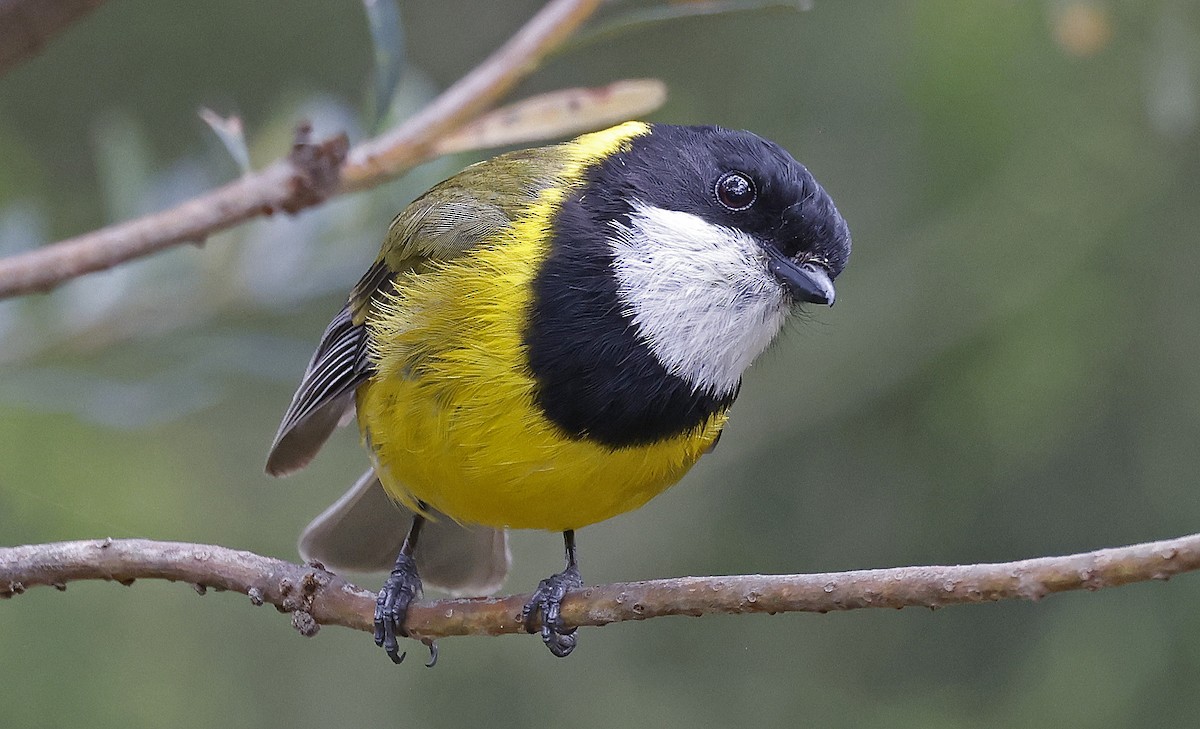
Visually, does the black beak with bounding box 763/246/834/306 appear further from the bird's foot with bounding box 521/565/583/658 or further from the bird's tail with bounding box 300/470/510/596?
the bird's tail with bounding box 300/470/510/596

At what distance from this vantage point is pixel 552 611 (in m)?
2.35

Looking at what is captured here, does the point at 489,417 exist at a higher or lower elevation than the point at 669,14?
lower

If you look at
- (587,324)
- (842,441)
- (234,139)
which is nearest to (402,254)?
(234,139)

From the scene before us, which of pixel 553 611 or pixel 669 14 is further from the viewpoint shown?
pixel 669 14

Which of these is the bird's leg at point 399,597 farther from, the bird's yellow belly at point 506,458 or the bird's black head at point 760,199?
the bird's black head at point 760,199

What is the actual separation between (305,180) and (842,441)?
2887 mm

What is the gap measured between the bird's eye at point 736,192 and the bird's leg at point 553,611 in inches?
28.6

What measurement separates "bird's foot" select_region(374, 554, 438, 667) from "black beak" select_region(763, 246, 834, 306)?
0.89 m

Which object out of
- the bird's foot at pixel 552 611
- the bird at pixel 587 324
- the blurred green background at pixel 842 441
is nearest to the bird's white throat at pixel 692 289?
the bird at pixel 587 324

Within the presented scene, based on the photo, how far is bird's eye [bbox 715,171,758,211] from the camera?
2.41 meters

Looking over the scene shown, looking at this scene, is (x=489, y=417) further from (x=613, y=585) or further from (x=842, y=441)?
(x=842, y=441)

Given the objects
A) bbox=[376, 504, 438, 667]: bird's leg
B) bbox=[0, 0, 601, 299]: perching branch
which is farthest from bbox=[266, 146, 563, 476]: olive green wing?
bbox=[376, 504, 438, 667]: bird's leg

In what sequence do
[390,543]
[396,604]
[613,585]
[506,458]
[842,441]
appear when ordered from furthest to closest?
[842,441] → [390,543] → [396,604] → [506,458] → [613,585]

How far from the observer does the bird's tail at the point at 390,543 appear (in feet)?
10.4
